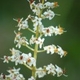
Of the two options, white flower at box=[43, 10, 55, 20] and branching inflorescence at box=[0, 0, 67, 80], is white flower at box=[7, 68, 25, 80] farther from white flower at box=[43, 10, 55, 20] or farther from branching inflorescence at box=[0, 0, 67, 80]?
white flower at box=[43, 10, 55, 20]

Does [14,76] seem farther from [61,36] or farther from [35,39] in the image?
[61,36]

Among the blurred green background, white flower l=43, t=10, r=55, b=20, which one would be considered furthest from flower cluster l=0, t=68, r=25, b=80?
the blurred green background

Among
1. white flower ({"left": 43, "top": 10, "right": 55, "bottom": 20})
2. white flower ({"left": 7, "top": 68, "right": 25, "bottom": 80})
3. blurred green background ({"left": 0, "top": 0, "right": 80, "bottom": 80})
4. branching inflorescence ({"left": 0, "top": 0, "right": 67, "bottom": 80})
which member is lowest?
white flower ({"left": 7, "top": 68, "right": 25, "bottom": 80})

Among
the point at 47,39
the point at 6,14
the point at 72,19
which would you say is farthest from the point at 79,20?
the point at 6,14

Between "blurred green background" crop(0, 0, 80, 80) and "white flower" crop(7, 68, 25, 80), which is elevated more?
"blurred green background" crop(0, 0, 80, 80)

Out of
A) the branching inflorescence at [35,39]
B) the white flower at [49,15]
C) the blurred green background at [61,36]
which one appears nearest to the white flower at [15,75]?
the branching inflorescence at [35,39]

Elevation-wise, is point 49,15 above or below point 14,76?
above

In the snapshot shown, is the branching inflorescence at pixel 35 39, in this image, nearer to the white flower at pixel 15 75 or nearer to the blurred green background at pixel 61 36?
the white flower at pixel 15 75

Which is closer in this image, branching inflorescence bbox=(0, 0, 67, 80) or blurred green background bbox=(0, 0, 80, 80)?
branching inflorescence bbox=(0, 0, 67, 80)

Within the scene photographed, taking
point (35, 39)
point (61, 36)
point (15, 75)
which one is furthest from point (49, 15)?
point (61, 36)

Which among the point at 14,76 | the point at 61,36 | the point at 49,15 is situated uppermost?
the point at 61,36
